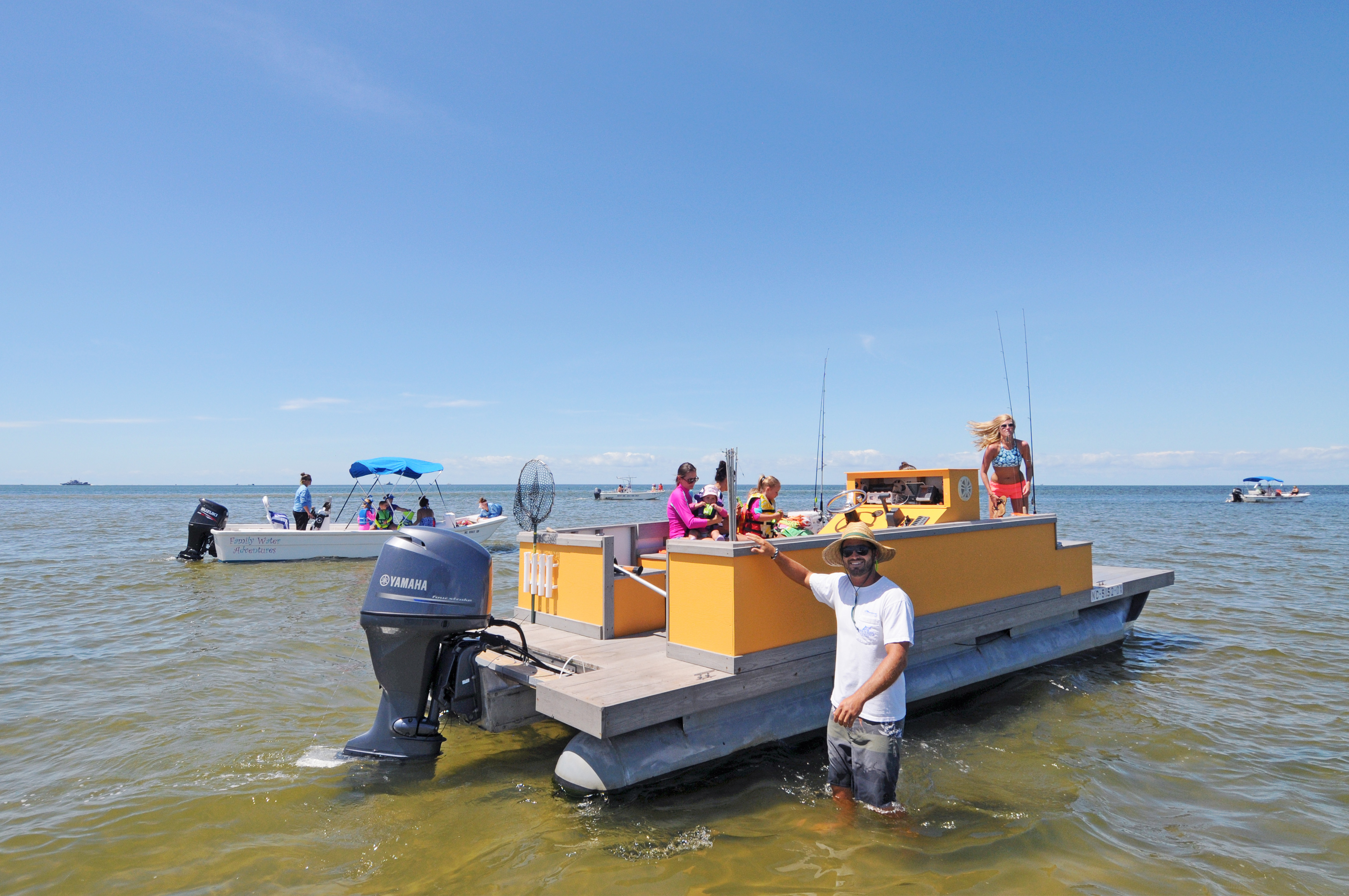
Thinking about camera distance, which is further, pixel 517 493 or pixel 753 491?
pixel 753 491

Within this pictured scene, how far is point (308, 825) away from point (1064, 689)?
7257 millimetres

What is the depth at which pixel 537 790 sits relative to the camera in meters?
4.89

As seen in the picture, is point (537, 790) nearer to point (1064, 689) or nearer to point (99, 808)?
point (99, 808)

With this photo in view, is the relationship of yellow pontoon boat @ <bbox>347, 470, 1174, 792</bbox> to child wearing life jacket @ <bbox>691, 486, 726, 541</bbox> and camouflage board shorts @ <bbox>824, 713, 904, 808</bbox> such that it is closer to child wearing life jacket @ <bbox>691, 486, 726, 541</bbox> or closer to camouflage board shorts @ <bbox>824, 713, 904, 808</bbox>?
child wearing life jacket @ <bbox>691, 486, 726, 541</bbox>

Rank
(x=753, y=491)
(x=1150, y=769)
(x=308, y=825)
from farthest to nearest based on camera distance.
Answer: (x=753, y=491), (x=1150, y=769), (x=308, y=825)

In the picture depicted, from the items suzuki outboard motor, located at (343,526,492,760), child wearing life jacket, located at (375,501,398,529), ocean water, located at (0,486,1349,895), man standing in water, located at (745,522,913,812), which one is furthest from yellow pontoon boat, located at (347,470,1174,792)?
child wearing life jacket, located at (375,501,398,529)

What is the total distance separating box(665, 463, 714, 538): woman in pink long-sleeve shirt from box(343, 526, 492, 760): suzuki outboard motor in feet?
6.78

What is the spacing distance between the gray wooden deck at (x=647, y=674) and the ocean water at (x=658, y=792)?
0.68 m

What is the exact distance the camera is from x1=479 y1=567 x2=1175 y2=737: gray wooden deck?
429cm

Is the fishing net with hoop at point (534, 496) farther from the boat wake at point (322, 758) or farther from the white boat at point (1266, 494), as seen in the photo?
the white boat at point (1266, 494)

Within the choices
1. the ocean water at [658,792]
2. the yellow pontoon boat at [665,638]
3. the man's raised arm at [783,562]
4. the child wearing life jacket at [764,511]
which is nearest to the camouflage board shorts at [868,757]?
the ocean water at [658,792]

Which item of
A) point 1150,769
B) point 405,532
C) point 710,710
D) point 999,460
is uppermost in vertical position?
point 999,460

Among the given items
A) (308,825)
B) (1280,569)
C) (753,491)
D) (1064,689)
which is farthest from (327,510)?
(1280,569)

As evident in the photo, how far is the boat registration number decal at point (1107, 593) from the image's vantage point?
8.62 metres
